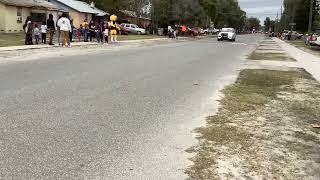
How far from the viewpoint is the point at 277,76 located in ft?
51.1

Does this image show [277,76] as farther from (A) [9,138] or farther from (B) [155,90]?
(A) [9,138]

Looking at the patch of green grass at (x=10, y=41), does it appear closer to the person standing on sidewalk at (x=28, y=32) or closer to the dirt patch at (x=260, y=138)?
the person standing on sidewalk at (x=28, y=32)

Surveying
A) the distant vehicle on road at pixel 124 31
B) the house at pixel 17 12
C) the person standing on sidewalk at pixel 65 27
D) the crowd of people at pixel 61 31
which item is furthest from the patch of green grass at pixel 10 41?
the distant vehicle on road at pixel 124 31

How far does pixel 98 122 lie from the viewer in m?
7.39

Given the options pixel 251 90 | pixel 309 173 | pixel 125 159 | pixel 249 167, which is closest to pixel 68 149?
pixel 125 159

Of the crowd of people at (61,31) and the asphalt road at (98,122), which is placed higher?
the crowd of people at (61,31)

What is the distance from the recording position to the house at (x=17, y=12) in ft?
133

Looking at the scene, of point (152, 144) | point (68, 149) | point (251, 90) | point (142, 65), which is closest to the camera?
point (68, 149)

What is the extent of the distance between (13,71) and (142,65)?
480 centimetres

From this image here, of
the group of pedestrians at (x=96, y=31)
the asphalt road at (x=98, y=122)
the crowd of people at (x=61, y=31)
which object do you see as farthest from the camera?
the group of pedestrians at (x=96, y=31)

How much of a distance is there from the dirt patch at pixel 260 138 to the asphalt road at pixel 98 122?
1.07 feet

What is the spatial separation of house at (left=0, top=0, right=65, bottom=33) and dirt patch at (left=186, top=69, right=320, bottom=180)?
3291 centimetres

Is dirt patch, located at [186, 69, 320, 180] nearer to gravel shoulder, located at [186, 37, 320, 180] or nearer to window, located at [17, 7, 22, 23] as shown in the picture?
gravel shoulder, located at [186, 37, 320, 180]

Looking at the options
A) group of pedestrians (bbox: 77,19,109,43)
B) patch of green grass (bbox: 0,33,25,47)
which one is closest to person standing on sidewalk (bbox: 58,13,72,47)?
patch of green grass (bbox: 0,33,25,47)
